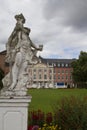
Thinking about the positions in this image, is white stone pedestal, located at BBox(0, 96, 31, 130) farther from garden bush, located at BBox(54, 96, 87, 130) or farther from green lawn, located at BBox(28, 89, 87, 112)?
green lawn, located at BBox(28, 89, 87, 112)

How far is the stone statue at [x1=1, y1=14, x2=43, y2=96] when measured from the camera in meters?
10.1

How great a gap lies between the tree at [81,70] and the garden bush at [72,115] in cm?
8667

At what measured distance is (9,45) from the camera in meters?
10.6

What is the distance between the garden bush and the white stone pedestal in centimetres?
210

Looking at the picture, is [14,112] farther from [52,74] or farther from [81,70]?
[52,74]

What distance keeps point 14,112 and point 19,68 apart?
46.4 inches

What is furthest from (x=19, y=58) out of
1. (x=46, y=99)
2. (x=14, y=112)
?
(x=46, y=99)

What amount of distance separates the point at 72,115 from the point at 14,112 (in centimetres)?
231

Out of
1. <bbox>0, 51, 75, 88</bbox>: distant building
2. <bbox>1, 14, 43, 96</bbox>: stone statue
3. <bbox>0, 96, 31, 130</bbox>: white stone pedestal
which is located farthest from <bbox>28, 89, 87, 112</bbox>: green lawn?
<bbox>0, 51, 75, 88</bbox>: distant building

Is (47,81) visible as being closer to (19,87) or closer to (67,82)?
(67,82)

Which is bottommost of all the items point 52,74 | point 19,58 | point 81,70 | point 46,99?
point 19,58

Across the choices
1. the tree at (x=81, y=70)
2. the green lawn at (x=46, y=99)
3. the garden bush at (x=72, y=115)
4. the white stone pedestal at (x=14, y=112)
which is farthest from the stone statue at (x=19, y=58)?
the tree at (x=81, y=70)

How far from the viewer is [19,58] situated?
10250mm

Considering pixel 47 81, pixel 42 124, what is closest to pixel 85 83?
pixel 47 81
